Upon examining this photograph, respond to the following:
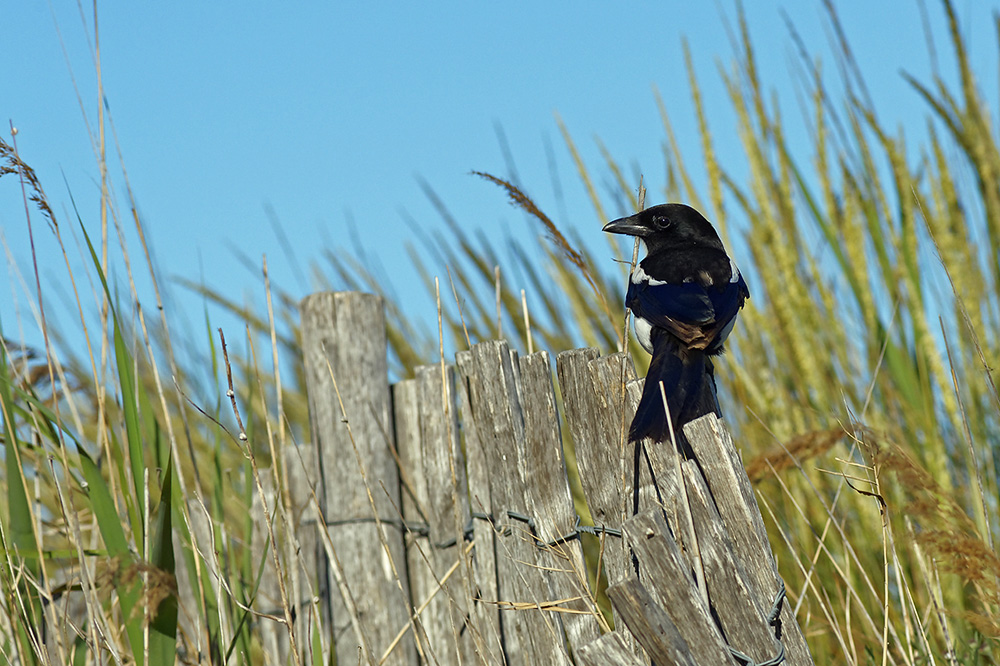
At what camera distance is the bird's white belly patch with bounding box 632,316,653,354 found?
273 cm

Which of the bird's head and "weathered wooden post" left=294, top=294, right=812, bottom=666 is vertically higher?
the bird's head

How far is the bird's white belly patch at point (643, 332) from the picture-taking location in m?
2.73

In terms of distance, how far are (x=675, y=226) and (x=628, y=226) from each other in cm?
19

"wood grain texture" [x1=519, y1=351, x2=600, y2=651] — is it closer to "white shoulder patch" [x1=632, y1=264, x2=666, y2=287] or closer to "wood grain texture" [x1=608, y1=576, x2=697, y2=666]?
"wood grain texture" [x1=608, y1=576, x2=697, y2=666]

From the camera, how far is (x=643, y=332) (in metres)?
2.79

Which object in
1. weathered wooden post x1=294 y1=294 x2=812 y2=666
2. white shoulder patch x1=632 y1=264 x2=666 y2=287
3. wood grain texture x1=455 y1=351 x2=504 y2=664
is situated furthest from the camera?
white shoulder patch x1=632 y1=264 x2=666 y2=287

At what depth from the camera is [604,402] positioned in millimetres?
1905

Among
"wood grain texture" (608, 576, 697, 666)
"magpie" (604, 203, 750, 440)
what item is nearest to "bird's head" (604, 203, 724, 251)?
"magpie" (604, 203, 750, 440)

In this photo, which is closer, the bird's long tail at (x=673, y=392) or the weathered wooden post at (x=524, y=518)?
the weathered wooden post at (x=524, y=518)

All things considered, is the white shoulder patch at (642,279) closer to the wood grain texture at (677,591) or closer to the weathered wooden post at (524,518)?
the weathered wooden post at (524,518)

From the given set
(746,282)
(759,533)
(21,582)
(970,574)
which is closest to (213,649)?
(21,582)

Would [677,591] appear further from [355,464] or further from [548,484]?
[355,464]

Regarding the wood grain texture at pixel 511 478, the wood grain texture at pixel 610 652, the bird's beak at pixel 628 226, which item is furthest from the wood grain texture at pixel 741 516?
the bird's beak at pixel 628 226

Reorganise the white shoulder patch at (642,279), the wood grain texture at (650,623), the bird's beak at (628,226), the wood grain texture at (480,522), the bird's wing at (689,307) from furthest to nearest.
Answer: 1. the bird's beak at (628,226)
2. the white shoulder patch at (642,279)
3. the bird's wing at (689,307)
4. the wood grain texture at (480,522)
5. the wood grain texture at (650,623)
